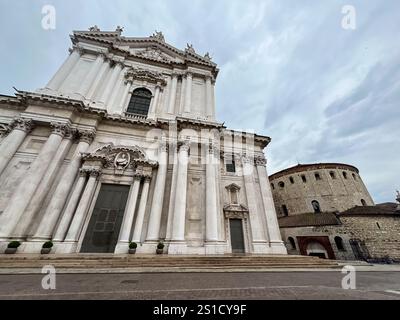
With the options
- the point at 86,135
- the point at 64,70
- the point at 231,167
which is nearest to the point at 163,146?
the point at 86,135

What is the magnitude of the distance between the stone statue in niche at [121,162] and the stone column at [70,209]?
203 centimetres

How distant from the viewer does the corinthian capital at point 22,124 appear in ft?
38.6

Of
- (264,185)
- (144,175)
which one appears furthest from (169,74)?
(264,185)

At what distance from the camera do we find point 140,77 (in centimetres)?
1905

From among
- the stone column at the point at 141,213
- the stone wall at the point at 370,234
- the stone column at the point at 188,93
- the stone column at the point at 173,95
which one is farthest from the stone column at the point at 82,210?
the stone wall at the point at 370,234

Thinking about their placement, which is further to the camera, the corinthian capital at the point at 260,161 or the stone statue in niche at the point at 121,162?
the corinthian capital at the point at 260,161

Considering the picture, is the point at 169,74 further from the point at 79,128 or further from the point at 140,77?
the point at 79,128

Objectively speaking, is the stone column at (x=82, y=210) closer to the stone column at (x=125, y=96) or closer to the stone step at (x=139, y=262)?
the stone step at (x=139, y=262)

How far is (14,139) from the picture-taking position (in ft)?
37.5

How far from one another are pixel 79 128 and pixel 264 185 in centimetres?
1564

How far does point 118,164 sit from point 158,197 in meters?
4.09

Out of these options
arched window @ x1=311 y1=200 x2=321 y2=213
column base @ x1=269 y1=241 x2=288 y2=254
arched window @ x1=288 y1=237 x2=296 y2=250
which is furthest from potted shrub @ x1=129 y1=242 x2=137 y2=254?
arched window @ x1=311 y1=200 x2=321 y2=213

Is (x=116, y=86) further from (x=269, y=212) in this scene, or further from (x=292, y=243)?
(x=292, y=243)

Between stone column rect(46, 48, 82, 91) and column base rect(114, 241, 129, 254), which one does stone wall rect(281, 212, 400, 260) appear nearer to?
column base rect(114, 241, 129, 254)
